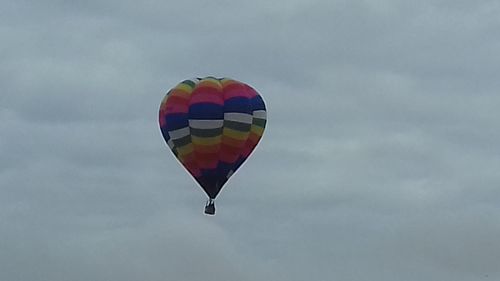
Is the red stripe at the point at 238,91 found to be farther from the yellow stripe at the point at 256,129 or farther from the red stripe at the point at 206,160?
the red stripe at the point at 206,160

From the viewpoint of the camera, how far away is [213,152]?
149 m

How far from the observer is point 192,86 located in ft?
489

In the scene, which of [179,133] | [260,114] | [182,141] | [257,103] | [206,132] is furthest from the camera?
[260,114]

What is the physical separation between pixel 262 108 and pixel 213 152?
9.58ft

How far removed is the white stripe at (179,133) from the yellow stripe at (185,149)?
52cm

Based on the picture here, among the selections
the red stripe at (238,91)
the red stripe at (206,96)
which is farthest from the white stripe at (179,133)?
the red stripe at (238,91)

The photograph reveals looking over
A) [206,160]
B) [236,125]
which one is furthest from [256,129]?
[206,160]

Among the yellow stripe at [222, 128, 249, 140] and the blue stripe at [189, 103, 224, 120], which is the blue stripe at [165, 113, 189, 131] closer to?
the blue stripe at [189, 103, 224, 120]

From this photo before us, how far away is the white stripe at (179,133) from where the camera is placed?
148625 millimetres

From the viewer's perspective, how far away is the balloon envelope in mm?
148375

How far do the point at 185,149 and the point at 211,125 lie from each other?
1.66 meters

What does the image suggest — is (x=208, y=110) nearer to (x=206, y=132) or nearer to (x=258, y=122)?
(x=206, y=132)

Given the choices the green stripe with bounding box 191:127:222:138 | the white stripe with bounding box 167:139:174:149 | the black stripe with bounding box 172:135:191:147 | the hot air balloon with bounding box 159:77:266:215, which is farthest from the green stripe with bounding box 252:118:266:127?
the white stripe with bounding box 167:139:174:149

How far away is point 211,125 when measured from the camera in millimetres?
148375
